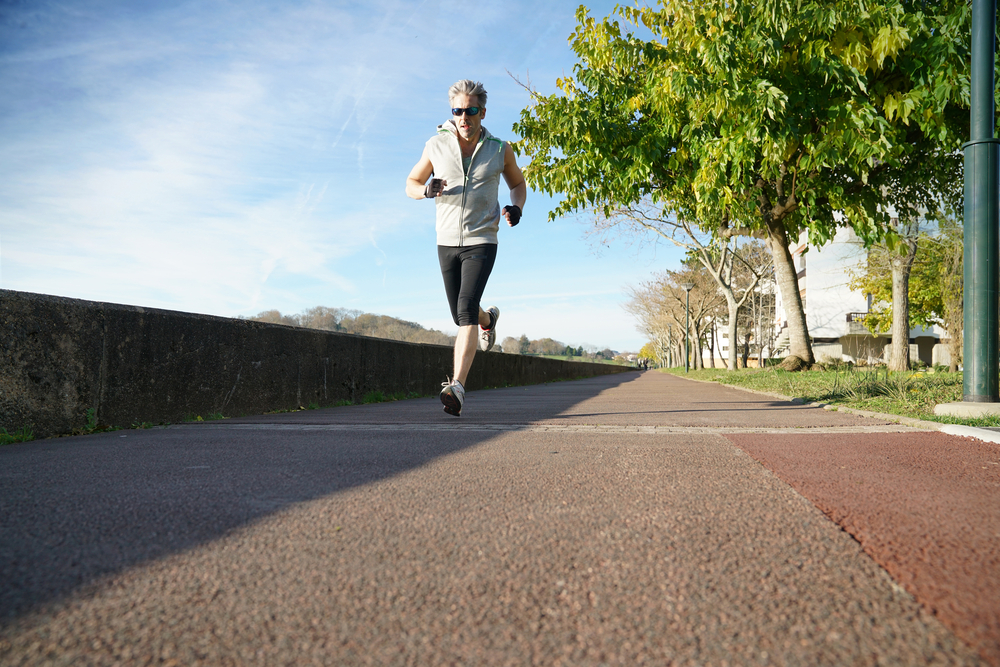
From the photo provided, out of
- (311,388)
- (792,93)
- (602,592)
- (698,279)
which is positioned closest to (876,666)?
(602,592)

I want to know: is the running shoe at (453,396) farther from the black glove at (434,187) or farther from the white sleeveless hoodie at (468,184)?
the black glove at (434,187)

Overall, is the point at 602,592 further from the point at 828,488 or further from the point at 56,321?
the point at 56,321

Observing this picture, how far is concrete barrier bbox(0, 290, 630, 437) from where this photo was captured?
367 cm

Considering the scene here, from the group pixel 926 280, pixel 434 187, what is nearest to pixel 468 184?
pixel 434 187

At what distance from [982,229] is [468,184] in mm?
3858

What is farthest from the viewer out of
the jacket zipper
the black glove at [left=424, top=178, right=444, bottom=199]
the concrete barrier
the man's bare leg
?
the man's bare leg

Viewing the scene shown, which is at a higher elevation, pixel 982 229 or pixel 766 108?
pixel 766 108

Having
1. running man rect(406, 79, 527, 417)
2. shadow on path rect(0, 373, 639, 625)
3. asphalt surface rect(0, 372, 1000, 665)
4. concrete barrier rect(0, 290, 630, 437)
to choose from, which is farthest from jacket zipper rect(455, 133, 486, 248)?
concrete barrier rect(0, 290, 630, 437)

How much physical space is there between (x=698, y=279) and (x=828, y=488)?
43015 millimetres

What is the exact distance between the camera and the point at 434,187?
4.51 metres

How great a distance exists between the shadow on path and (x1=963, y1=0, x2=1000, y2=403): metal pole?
363 centimetres

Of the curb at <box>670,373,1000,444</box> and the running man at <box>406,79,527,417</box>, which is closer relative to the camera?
the curb at <box>670,373,1000,444</box>

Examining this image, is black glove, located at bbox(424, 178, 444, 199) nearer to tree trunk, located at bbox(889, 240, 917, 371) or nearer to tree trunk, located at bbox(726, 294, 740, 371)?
tree trunk, located at bbox(889, 240, 917, 371)

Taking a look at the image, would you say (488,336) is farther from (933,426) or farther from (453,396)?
(933,426)
